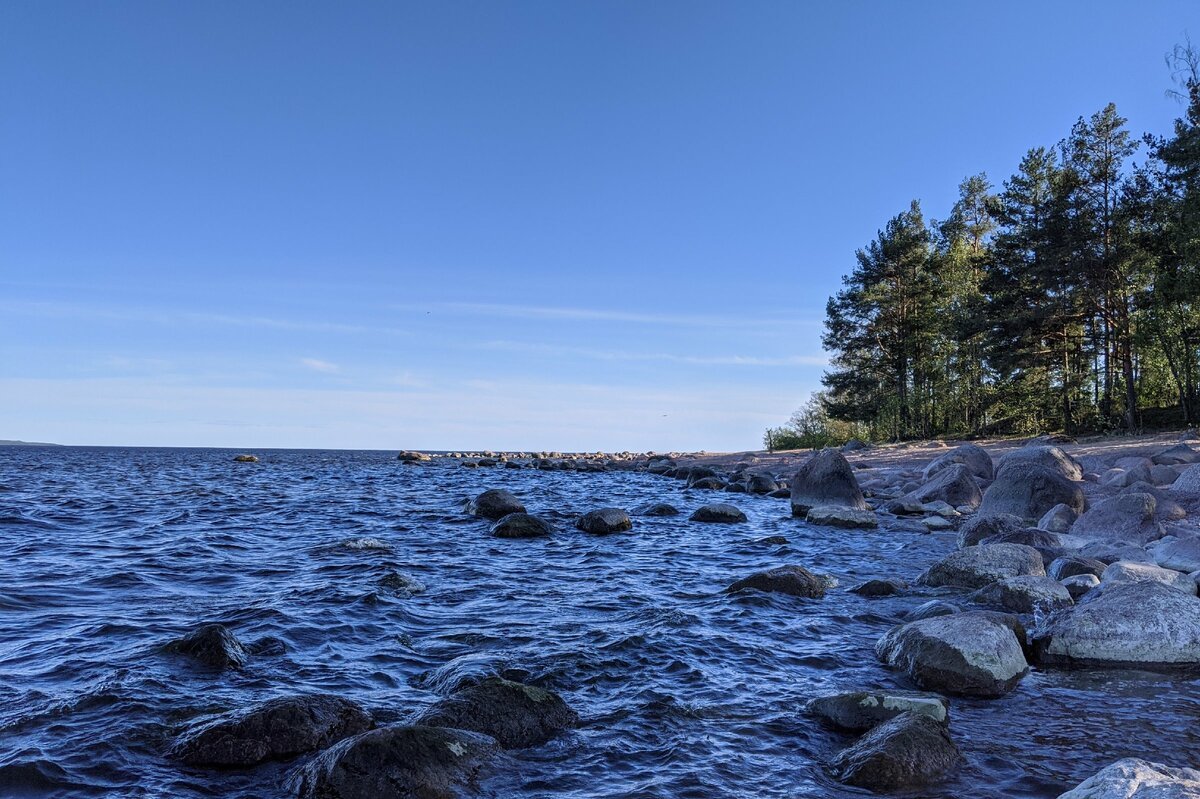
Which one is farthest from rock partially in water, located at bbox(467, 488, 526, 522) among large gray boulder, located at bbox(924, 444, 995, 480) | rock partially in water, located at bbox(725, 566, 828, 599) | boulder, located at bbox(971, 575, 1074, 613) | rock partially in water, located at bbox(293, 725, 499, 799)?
rock partially in water, located at bbox(293, 725, 499, 799)

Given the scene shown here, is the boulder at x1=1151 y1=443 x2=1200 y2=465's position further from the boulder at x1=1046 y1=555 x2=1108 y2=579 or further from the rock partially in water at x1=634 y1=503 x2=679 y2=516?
Result: the rock partially in water at x1=634 y1=503 x2=679 y2=516

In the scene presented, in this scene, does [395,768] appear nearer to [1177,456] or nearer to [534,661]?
[534,661]

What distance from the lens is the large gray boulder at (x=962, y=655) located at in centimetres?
657

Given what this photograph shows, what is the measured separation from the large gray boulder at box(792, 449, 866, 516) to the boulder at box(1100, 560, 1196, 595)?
10811 mm

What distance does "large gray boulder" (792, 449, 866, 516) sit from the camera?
2072 centimetres

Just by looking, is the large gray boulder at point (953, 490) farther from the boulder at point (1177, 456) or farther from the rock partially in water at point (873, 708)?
the rock partially in water at point (873, 708)

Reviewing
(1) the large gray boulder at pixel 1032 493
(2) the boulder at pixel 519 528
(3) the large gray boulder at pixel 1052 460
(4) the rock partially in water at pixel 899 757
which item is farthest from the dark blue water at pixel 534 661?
(3) the large gray boulder at pixel 1052 460

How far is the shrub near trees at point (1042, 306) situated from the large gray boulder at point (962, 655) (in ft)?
91.9

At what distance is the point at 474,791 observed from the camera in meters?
4.61

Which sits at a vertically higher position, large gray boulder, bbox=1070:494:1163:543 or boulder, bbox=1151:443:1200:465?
boulder, bbox=1151:443:1200:465

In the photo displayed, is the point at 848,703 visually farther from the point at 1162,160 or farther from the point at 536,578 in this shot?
the point at 1162,160

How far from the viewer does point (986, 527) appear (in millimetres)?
13914

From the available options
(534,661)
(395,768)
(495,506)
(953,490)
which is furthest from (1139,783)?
(953,490)

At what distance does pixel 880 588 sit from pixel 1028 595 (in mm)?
1994
